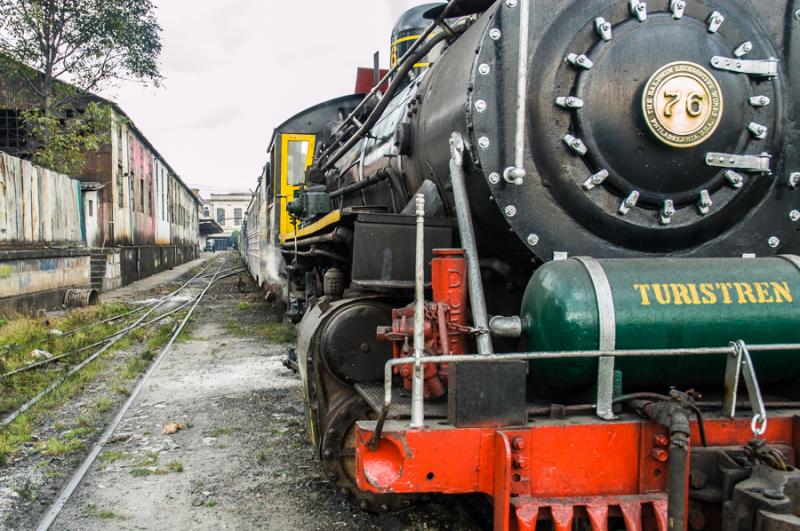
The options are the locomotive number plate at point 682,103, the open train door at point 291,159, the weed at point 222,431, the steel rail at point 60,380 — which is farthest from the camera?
the open train door at point 291,159

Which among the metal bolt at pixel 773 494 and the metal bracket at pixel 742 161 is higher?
the metal bracket at pixel 742 161

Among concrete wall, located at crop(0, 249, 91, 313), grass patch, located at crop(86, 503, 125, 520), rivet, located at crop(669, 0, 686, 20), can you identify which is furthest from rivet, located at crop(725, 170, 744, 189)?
concrete wall, located at crop(0, 249, 91, 313)

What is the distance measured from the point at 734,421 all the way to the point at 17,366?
7.70 m

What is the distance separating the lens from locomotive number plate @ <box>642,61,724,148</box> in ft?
9.71

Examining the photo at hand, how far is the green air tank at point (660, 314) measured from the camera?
2.52 meters

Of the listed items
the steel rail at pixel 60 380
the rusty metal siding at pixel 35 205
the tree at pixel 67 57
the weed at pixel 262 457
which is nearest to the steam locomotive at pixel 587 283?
the weed at pixel 262 457

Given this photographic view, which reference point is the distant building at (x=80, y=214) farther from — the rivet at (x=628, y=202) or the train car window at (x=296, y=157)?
the rivet at (x=628, y=202)

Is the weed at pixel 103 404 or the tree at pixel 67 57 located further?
the tree at pixel 67 57

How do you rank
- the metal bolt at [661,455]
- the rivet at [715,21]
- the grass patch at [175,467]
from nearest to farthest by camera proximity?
the metal bolt at [661,455] → the rivet at [715,21] → the grass patch at [175,467]

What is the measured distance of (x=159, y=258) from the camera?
102 feet

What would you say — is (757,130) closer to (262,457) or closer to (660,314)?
(660,314)

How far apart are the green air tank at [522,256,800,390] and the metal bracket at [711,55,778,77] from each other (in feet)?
3.26

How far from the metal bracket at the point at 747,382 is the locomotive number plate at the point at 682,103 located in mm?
1051

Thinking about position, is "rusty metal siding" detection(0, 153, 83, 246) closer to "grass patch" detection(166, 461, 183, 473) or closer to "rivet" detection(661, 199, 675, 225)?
"grass patch" detection(166, 461, 183, 473)
